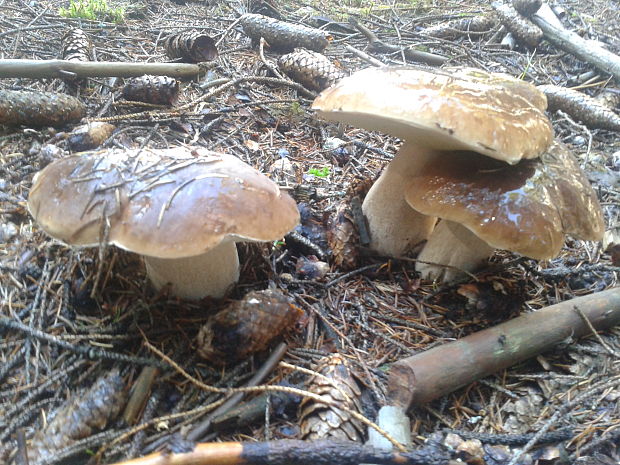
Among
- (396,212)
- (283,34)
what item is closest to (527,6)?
(283,34)

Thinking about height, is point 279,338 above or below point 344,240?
below

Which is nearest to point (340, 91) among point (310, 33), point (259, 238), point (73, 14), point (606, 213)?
point (259, 238)

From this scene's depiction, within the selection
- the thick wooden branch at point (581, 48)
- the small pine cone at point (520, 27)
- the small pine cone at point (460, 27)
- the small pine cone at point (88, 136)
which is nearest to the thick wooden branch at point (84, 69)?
the small pine cone at point (88, 136)

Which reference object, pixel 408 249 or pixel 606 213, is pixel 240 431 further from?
pixel 606 213

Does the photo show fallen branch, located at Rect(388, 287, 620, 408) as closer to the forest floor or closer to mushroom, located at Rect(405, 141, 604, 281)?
the forest floor

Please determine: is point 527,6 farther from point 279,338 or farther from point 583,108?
point 279,338

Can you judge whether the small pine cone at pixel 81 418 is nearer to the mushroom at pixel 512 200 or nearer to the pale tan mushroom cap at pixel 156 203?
the pale tan mushroom cap at pixel 156 203

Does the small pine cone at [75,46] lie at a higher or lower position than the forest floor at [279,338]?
higher
